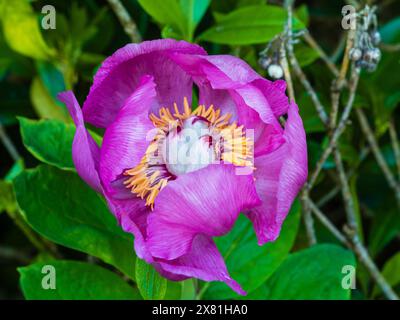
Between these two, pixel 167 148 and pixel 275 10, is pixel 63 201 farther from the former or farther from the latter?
pixel 275 10

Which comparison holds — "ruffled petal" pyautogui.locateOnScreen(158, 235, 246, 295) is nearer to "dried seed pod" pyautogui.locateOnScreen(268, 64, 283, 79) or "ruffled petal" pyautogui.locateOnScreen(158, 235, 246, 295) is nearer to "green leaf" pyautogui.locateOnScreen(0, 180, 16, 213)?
"dried seed pod" pyautogui.locateOnScreen(268, 64, 283, 79)

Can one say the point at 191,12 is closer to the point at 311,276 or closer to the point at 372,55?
the point at 372,55

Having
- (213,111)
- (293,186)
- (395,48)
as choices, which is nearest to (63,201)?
(213,111)

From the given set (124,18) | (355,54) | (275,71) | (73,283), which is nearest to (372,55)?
(355,54)

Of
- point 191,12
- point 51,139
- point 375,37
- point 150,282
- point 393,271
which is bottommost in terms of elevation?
point 150,282

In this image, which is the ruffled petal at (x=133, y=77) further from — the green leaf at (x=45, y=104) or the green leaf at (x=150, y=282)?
the green leaf at (x=45, y=104)

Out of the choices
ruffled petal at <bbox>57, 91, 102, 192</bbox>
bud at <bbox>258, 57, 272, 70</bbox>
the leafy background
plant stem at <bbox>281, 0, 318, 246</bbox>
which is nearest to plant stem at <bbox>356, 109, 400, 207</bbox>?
the leafy background
